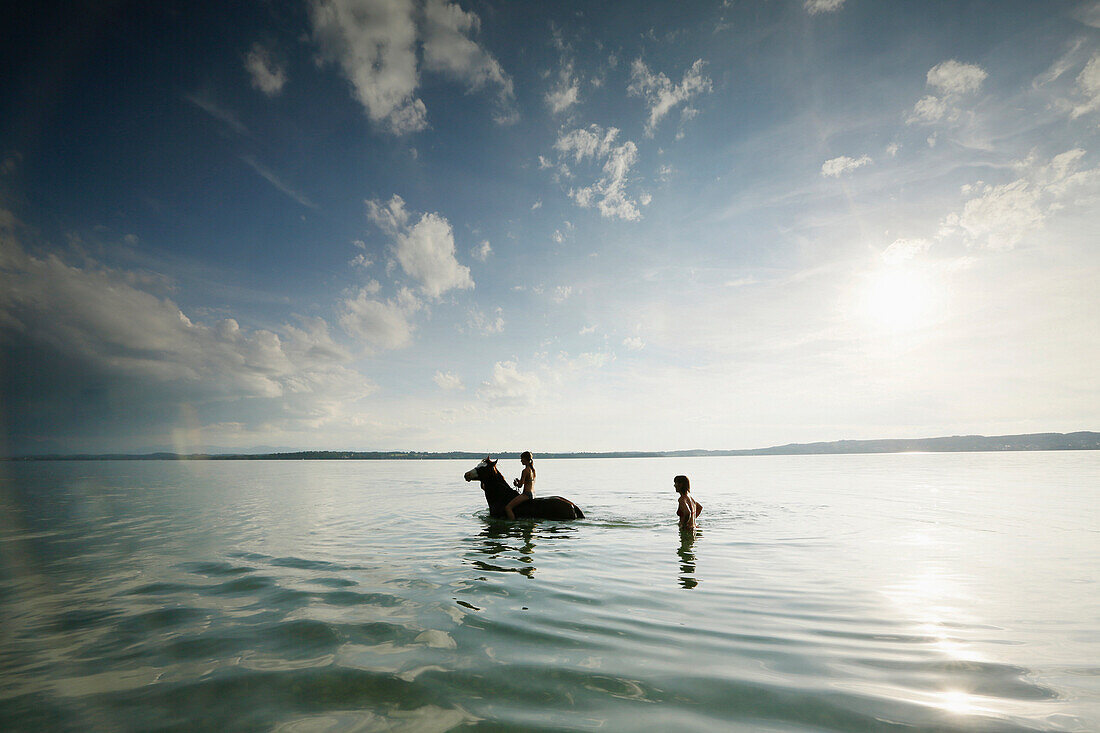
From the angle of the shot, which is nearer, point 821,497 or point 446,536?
point 446,536

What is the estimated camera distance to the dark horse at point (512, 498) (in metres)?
18.5

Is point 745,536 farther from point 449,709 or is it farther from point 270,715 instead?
point 270,715

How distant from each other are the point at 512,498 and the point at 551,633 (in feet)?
41.8

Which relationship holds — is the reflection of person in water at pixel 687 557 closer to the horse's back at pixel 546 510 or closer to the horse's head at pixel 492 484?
the horse's back at pixel 546 510

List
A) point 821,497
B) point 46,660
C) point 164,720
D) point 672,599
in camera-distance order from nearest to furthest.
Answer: point 164,720
point 46,660
point 672,599
point 821,497

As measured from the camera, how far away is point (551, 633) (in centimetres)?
623

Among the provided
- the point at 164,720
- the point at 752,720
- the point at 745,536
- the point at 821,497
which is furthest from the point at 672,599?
the point at 821,497

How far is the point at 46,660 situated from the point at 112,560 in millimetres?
7814

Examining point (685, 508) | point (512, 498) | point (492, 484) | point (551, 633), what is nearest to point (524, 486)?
point (512, 498)

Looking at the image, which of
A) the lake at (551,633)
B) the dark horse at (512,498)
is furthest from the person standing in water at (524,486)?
the lake at (551,633)

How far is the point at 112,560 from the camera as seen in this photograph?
11.4m

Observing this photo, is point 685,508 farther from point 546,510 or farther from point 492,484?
point 492,484

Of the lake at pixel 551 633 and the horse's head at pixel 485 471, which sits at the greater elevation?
the horse's head at pixel 485 471

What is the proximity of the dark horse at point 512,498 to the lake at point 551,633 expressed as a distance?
3.71 metres
